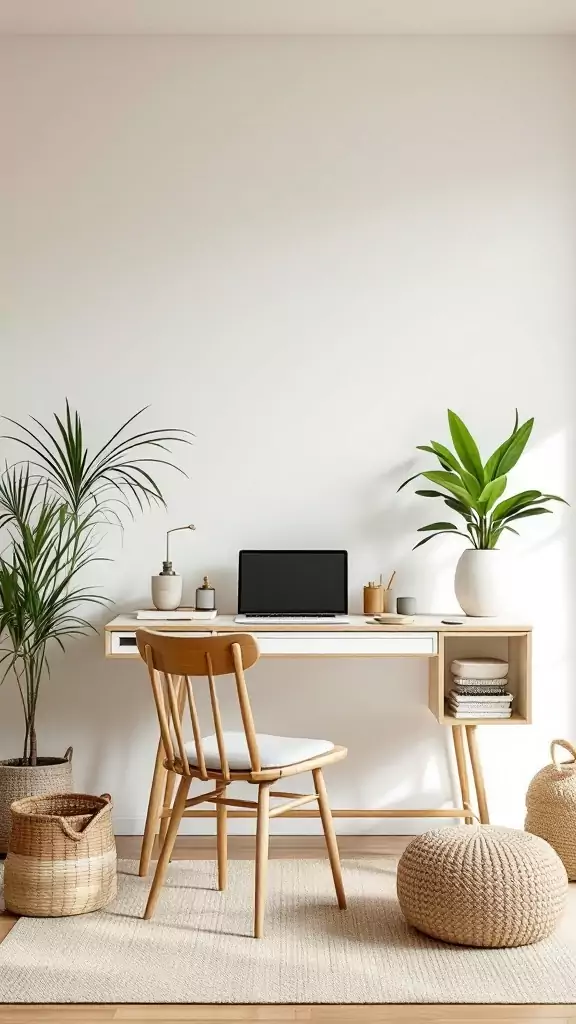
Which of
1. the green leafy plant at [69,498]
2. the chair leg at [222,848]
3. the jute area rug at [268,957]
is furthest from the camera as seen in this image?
the green leafy plant at [69,498]

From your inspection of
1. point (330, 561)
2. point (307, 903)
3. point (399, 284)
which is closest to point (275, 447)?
point (330, 561)

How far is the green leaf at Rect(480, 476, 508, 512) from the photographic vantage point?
3.66 metres

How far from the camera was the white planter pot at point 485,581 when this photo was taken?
374cm

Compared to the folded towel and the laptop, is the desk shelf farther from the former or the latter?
the laptop

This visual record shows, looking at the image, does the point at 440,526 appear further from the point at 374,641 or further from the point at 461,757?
the point at 461,757

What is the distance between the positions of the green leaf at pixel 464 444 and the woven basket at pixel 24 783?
1.75m

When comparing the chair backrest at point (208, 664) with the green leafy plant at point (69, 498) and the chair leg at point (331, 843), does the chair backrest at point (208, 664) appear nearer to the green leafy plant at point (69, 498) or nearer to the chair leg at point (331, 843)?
the chair leg at point (331, 843)

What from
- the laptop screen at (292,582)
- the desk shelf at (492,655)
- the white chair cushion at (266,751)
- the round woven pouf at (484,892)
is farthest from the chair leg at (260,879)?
the laptop screen at (292,582)

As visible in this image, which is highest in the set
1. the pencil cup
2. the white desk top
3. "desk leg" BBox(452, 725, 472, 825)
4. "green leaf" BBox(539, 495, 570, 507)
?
"green leaf" BBox(539, 495, 570, 507)

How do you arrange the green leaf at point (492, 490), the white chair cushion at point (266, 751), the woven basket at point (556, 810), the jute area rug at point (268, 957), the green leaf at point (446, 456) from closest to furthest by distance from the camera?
1. the jute area rug at point (268, 957)
2. the white chair cushion at point (266, 751)
3. the woven basket at point (556, 810)
4. the green leaf at point (492, 490)
5. the green leaf at point (446, 456)

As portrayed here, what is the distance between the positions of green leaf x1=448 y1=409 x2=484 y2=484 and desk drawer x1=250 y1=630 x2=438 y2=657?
0.63 m

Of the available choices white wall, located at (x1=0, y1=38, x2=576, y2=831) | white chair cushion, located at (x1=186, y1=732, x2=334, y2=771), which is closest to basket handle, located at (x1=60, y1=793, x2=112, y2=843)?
white chair cushion, located at (x1=186, y1=732, x2=334, y2=771)

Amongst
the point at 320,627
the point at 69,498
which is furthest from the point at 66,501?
the point at 320,627

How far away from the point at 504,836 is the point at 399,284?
2.07m
